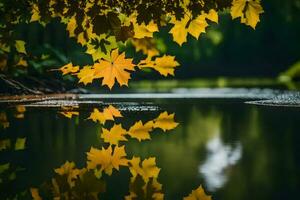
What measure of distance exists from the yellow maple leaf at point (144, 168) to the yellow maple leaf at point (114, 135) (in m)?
1.81

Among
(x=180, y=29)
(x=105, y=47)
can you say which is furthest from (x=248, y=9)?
(x=105, y=47)

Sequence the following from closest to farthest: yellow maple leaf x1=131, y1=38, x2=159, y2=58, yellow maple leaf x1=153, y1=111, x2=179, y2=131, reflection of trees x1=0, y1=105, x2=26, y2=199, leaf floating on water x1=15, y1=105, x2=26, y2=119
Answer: reflection of trees x1=0, y1=105, x2=26, y2=199 → yellow maple leaf x1=131, y1=38, x2=159, y2=58 → yellow maple leaf x1=153, y1=111, x2=179, y2=131 → leaf floating on water x1=15, y1=105, x2=26, y2=119

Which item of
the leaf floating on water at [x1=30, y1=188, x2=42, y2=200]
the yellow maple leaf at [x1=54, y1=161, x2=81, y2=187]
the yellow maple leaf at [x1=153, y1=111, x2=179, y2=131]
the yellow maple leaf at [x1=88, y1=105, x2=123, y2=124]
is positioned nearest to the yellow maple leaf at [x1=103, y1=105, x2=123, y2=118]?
the yellow maple leaf at [x1=88, y1=105, x2=123, y2=124]

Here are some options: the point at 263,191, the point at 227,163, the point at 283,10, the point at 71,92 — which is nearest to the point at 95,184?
the point at 263,191

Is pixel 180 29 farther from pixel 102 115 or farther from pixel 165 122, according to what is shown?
pixel 102 115

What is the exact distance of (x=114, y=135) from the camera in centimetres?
1089

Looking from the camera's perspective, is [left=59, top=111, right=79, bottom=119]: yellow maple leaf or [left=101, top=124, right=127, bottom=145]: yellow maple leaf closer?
[left=101, top=124, right=127, bottom=145]: yellow maple leaf

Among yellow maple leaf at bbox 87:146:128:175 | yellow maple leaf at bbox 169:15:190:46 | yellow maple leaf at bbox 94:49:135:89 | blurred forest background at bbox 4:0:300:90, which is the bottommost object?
yellow maple leaf at bbox 87:146:128:175

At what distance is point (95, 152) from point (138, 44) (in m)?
1.63

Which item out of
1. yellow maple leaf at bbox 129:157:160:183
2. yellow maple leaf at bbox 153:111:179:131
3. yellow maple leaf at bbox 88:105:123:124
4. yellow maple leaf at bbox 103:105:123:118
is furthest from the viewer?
yellow maple leaf at bbox 103:105:123:118

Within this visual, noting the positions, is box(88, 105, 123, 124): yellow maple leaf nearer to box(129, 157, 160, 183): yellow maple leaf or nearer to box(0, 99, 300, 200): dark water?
box(0, 99, 300, 200): dark water

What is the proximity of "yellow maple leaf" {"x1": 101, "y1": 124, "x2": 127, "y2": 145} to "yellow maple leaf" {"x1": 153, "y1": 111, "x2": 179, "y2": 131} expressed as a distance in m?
1.15

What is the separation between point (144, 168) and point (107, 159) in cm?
53

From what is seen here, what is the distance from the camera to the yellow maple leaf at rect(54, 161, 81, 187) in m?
6.42
